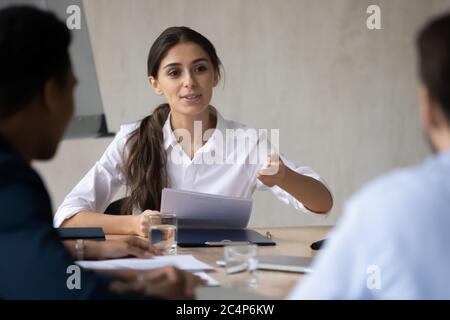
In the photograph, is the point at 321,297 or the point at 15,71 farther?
the point at 15,71

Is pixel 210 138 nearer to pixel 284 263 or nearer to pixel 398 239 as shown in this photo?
pixel 284 263

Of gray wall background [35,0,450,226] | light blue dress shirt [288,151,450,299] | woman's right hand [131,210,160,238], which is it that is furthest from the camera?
gray wall background [35,0,450,226]

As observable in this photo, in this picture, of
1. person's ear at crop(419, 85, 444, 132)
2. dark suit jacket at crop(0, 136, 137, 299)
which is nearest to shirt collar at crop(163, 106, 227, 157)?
dark suit jacket at crop(0, 136, 137, 299)

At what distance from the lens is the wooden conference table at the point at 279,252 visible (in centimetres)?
154

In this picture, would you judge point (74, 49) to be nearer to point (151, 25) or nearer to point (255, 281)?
point (151, 25)

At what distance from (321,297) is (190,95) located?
1818mm

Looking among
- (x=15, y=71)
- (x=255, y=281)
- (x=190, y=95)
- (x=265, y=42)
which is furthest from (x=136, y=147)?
(x=265, y=42)

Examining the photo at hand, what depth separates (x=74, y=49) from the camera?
4.31 m

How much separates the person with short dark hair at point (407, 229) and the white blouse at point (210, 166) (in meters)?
1.66

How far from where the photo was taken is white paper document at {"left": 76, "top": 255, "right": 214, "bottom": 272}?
171 centimetres

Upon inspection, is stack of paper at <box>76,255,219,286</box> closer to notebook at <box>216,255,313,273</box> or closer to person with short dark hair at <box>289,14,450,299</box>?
notebook at <box>216,255,313,273</box>

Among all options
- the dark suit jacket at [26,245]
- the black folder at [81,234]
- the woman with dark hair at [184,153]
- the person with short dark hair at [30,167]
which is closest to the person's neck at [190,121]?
the woman with dark hair at [184,153]

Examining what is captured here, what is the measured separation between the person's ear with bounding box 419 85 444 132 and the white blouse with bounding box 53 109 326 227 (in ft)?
5.31

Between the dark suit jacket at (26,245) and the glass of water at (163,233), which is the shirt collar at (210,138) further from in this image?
the dark suit jacket at (26,245)
